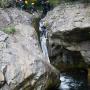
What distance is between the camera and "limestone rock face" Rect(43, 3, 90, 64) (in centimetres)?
1295

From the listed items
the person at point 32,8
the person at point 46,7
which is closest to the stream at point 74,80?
the person at point 46,7

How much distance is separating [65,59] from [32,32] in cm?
307

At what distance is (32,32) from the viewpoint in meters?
12.5

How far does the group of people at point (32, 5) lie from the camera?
15445 millimetres

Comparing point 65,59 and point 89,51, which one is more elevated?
point 89,51

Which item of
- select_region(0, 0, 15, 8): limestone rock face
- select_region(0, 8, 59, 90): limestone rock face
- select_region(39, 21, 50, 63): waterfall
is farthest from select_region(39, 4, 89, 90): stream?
select_region(0, 8, 59, 90): limestone rock face

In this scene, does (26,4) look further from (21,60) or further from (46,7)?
(21,60)

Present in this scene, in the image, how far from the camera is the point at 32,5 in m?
16.0

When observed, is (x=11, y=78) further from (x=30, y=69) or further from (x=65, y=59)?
(x=65, y=59)

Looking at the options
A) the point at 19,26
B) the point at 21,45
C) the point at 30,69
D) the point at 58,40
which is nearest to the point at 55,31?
the point at 58,40

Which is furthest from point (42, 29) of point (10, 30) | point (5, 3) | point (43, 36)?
point (10, 30)

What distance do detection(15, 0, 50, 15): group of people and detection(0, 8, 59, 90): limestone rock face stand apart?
294 cm

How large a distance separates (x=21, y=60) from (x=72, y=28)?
3180mm

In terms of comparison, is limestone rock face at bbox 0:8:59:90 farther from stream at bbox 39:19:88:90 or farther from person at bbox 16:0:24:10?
person at bbox 16:0:24:10
